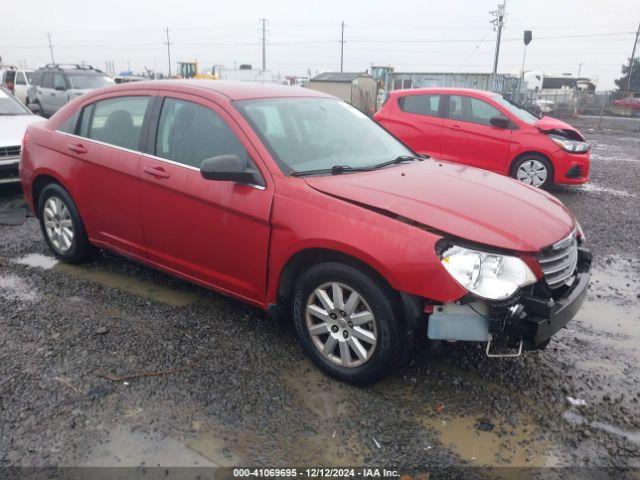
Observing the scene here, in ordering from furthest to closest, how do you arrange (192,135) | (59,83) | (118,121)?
1. (59,83)
2. (118,121)
3. (192,135)

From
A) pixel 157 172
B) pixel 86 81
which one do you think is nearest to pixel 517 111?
pixel 157 172

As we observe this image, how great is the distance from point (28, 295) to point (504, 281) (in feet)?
12.3

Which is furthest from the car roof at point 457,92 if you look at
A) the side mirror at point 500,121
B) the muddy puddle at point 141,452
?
the muddy puddle at point 141,452

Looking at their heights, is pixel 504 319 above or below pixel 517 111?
below

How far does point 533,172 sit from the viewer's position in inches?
341

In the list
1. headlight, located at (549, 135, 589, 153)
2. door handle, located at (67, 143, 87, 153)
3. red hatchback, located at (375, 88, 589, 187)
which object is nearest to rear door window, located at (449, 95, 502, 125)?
red hatchback, located at (375, 88, 589, 187)

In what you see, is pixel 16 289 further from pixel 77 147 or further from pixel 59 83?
pixel 59 83

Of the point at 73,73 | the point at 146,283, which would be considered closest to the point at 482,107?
the point at 146,283

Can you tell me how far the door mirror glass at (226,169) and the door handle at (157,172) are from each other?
0.61m

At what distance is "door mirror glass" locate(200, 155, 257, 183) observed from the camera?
3158 mm

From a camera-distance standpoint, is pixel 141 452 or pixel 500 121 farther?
pixel 500 121

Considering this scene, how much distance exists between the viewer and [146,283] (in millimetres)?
4566

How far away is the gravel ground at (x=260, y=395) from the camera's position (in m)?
2.58

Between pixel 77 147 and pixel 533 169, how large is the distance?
7068 millimetres
